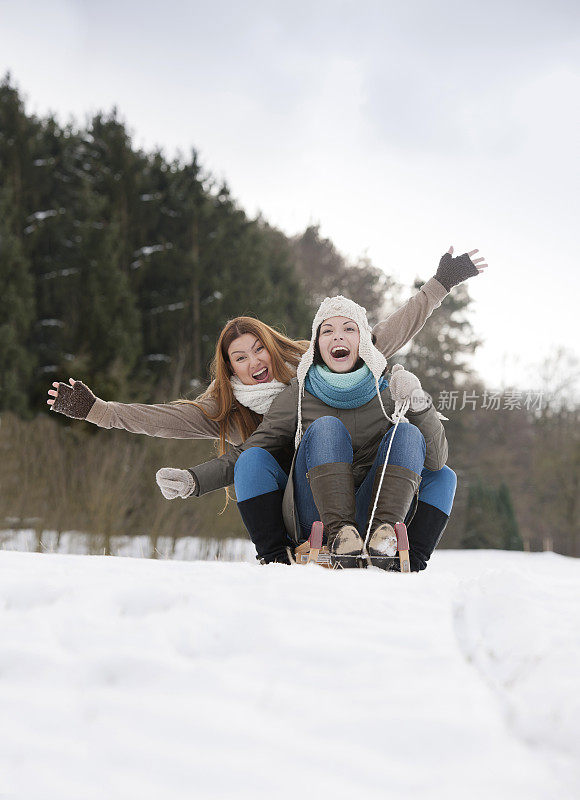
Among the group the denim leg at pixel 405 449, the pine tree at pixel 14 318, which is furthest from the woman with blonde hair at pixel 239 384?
the pine tree at pixel 14 318

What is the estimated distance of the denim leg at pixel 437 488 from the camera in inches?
100

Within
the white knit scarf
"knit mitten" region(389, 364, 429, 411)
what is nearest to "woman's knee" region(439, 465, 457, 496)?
"knit mitten" region(389, 364, 429, 411)

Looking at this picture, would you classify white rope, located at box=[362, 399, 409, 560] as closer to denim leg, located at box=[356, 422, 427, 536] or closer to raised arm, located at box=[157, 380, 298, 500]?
denim leg, located at box=[356, 422, 427, 536]

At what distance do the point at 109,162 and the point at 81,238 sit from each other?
204cm

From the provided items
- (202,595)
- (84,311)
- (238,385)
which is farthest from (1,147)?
(202,595)

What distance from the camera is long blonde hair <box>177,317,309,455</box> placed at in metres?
2.79

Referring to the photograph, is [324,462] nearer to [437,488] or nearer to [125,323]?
[437,488]

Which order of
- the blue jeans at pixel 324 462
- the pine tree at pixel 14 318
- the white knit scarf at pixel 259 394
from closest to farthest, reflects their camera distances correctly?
the blue jeans at pixel 324 462 < the white knit scarf at pixel 259 394 < the pine tree at pixel 14 318

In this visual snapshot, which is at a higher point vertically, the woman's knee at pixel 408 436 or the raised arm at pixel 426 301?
the raised arm at pixel 426 301

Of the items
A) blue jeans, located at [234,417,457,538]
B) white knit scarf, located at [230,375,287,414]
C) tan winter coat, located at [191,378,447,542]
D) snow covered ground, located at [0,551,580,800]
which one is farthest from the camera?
white knit scarf, located at [230,375,287,414]

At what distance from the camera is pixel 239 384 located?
276 centimetres

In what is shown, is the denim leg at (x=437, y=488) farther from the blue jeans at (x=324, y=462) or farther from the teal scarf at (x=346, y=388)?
the teal scarf at (x=346, y=388)

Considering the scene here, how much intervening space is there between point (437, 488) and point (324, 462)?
22.0 inches

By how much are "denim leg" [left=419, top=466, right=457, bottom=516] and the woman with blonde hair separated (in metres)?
0.55
